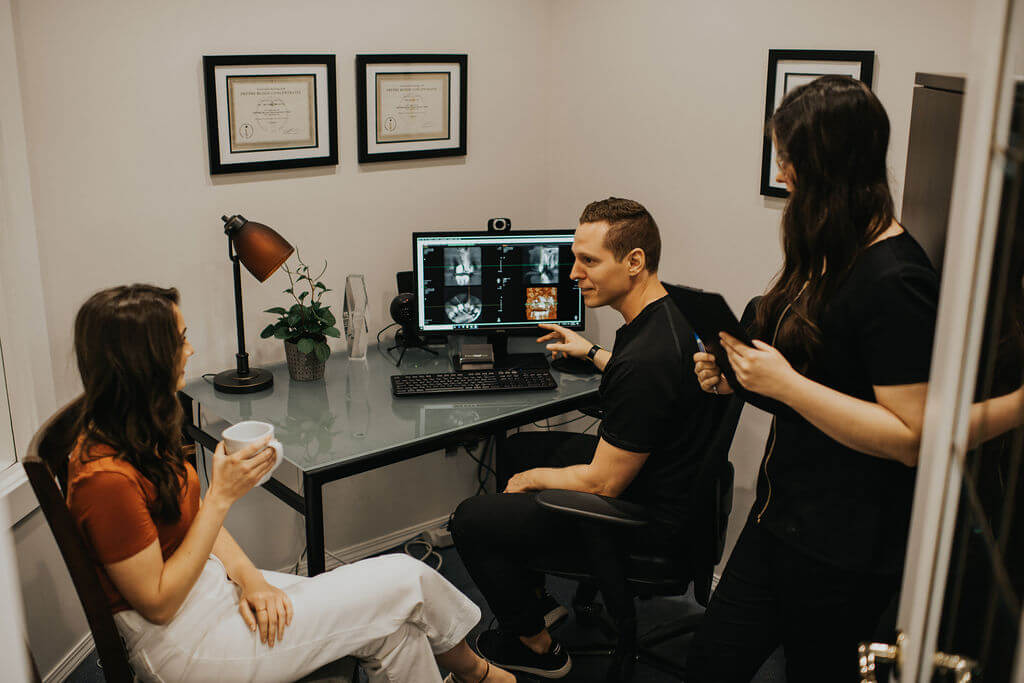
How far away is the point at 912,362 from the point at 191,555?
125cm

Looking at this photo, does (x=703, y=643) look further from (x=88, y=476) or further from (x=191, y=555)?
(x=88, y=476)

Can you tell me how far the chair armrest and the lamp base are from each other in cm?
100

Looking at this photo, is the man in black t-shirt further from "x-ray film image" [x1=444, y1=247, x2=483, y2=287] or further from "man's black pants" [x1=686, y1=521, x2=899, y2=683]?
"x-ray film image" [x1=444, y1=247, x2=483, y2=287]

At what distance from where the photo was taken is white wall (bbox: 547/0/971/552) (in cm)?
239

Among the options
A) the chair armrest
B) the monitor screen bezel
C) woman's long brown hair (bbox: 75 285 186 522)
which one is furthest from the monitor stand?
woman's long brown hair (bbox: 75 285 186 522)

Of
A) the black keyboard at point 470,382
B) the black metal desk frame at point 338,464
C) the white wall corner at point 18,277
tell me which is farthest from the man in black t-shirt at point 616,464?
the white wall corner at point 18,277

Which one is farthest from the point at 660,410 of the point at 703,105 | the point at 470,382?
the point at 703,105

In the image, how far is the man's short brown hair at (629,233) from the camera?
7.13ft

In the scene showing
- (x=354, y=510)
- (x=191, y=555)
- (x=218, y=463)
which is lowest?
(x=354, y=510)

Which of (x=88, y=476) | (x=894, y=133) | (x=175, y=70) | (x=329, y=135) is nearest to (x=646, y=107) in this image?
(x=894, y=133)

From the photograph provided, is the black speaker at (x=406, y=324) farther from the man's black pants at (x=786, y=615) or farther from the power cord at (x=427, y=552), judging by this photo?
the man's black pants at (x=786, y=615)

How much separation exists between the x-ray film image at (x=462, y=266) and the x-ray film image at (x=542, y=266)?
6.3 inches

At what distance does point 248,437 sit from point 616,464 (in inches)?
31.7

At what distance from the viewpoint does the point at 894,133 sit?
2.39m
